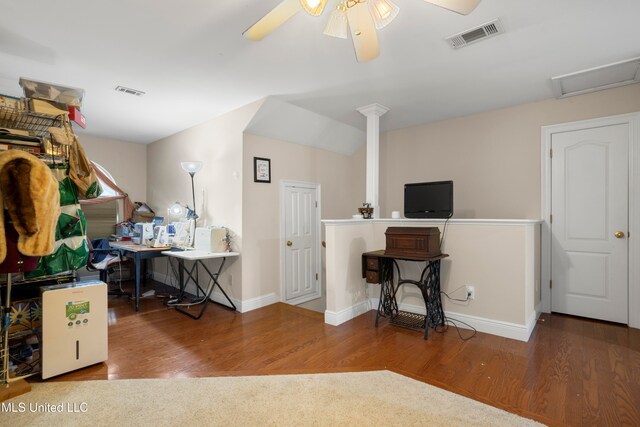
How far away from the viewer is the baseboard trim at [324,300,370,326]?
131 inches

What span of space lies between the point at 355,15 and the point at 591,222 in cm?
341

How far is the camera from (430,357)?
2.57m

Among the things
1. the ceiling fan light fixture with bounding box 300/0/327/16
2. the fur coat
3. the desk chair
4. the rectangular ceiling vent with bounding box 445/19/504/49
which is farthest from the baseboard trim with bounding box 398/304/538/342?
the desk chair

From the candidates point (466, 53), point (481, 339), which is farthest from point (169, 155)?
point (481, 339)

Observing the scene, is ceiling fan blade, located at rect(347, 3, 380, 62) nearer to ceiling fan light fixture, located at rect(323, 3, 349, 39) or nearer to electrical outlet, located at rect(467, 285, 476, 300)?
ceiling fan light fixture, located at rect(323, 3, 349, 39)

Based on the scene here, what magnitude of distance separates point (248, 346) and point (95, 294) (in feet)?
4.22

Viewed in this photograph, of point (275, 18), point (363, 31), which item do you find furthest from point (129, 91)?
point (363, 31)

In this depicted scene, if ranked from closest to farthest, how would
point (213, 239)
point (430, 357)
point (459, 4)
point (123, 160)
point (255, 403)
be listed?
1. point (459, 4)
2. point (255, 403)
3. point (430, 357)
4. point (213, 239)
5. point (123, 160)

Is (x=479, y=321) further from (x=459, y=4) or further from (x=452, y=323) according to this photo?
(x=459, y=4)

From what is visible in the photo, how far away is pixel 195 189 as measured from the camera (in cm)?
461

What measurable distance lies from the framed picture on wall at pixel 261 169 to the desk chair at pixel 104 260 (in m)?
2.42

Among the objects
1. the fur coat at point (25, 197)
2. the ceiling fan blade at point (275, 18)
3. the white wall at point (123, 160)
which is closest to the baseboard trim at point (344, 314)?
the fur coat at point (25, 197)

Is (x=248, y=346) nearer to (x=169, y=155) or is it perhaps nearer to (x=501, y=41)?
(x=501, y=41)

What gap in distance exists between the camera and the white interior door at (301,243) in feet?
14.4
